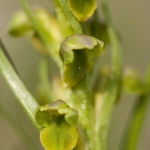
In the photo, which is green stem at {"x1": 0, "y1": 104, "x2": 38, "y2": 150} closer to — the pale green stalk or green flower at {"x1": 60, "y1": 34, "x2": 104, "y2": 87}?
the pale green stalk

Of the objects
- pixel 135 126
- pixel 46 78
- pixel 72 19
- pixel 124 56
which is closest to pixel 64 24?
pixel 72 19

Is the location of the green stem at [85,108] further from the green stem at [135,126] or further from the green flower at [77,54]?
the green stem at [135,126]

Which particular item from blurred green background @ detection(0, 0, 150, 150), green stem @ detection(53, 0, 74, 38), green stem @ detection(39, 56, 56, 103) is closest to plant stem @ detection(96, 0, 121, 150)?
green stem @ detection(53, 0, 74, 38)

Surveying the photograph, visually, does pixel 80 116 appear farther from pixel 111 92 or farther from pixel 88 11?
pixel 88 11

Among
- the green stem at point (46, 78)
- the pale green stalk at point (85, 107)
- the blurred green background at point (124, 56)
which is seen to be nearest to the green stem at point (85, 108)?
the pale green stalk at point (85, 107)

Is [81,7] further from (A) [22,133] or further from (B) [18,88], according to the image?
(A) [22,133]

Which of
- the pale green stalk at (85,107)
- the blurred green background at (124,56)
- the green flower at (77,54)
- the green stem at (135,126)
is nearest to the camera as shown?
the green flower at (77,54)
